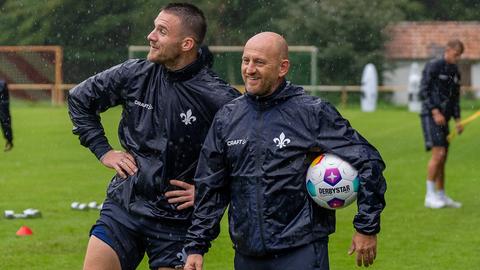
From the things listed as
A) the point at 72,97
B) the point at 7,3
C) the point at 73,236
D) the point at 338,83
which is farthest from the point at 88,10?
the point at 72,97

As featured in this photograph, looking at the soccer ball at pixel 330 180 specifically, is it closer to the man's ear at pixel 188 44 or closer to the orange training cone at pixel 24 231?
the man's ear at pixel 188 44

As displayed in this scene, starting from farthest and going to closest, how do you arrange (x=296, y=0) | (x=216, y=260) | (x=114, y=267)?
1. (x=296, y=0)
2. (x=216, y=260)
3. (x=114, y=267)

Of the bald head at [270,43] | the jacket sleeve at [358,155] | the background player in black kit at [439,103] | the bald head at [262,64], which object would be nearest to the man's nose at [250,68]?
the bald head at [262,64]

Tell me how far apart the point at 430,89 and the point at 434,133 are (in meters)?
0.58

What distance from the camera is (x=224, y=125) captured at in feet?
20.7

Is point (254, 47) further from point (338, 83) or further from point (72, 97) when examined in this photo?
point (338, 83)

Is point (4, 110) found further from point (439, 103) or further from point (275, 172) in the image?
point (275, 172)

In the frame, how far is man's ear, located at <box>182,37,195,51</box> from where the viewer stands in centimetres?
707

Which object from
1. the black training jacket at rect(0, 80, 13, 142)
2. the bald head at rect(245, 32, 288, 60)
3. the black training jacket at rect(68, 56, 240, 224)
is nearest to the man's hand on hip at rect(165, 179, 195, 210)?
the black training jacket at rect(68, 56, 240, 224)

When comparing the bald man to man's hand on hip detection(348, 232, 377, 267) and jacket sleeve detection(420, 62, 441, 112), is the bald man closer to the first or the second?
man's hand on hip detection(348, 232, 377, 267)

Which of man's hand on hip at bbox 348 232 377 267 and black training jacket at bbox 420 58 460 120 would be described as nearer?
man's hand on hip at bbox 348 232 377 267

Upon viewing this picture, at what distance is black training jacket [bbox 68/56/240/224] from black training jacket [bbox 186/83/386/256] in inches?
26.6

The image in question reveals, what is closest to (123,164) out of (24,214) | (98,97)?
(98,97)

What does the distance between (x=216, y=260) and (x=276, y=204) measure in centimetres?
540
